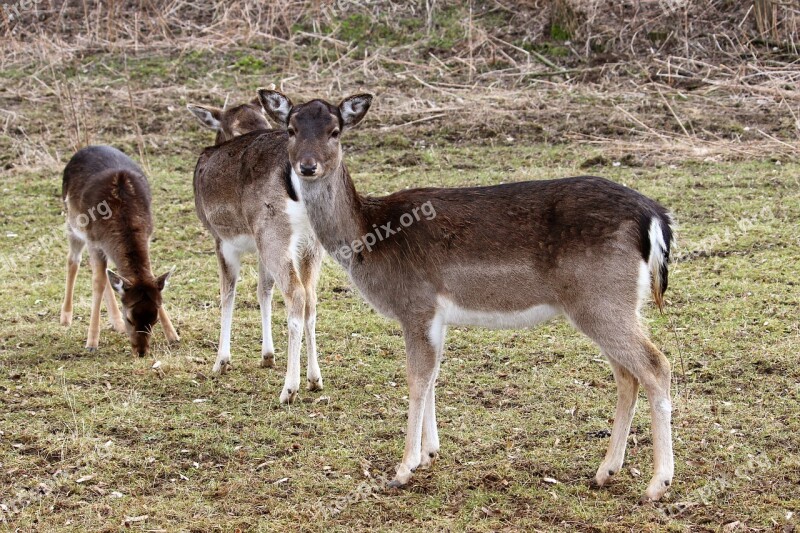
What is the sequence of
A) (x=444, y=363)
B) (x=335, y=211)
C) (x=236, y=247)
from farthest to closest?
1. (x=236, y=247)
2. (x=444, y=363)
3. (x=335, y=211)

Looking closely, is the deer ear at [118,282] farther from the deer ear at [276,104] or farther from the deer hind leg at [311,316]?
the deer ear at [276,104]

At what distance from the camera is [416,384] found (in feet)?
18.3

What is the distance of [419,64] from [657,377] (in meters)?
10.9

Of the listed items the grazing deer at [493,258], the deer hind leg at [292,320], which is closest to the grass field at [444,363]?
the deer hind leg at [292,320]

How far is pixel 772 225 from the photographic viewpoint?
9.99 metres

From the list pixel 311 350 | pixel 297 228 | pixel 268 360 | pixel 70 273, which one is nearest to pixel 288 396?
pixel 311 350

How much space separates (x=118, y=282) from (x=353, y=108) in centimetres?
293

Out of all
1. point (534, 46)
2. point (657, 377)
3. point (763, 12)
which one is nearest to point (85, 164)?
point (657, 377)

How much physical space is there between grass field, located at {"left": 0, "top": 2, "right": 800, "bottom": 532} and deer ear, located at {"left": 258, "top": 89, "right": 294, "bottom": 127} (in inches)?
77.4

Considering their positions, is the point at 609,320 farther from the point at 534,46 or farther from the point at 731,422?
the point at 534,46

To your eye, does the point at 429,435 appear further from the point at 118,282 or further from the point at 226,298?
the point at 118,282

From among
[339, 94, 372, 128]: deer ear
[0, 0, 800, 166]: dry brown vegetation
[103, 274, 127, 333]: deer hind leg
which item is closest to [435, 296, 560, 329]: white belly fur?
[339, 94, 372, 128]: deer ear

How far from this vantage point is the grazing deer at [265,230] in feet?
23.1

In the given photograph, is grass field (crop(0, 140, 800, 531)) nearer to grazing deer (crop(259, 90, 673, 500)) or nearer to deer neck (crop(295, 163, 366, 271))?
grazing deer (crop(259, 90, 673, 500))
